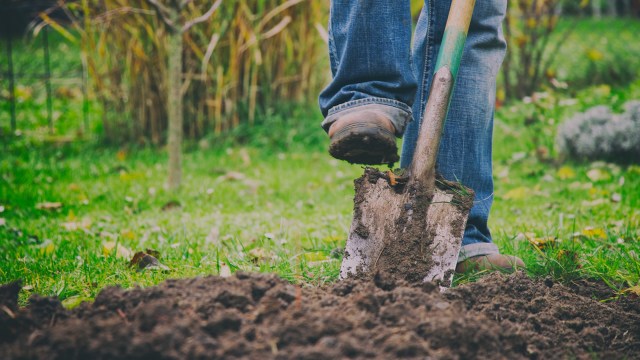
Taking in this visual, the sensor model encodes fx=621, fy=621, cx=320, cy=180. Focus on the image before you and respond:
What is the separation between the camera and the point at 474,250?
1.89 meters

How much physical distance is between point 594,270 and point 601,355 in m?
0.56

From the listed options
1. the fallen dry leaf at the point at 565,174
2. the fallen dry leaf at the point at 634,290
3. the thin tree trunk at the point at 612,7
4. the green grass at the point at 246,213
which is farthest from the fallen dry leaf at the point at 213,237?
the thin tree trunk at the point at 612,7

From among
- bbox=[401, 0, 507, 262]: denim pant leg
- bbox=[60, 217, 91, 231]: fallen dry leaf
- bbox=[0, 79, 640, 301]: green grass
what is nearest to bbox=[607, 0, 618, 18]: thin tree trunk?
bbox=[0, 79, 640, 301]: green grass

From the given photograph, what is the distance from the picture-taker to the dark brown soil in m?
1.17

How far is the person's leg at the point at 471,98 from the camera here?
6.49ft

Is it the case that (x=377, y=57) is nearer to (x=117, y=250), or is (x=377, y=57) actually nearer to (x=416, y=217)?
(x=416, y=217)

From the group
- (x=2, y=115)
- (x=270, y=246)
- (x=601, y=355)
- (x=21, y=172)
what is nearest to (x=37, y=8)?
(x=2, y=115)

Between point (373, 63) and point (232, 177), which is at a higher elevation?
point (373, 63)

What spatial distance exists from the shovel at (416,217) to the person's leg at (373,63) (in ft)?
0.34

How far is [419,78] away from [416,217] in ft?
1.86

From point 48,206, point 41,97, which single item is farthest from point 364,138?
point 41,97

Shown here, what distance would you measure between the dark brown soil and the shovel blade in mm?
123

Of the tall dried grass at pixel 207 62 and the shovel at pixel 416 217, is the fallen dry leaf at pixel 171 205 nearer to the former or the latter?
the tall dried grass at pixel 207 62

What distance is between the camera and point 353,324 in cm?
130
